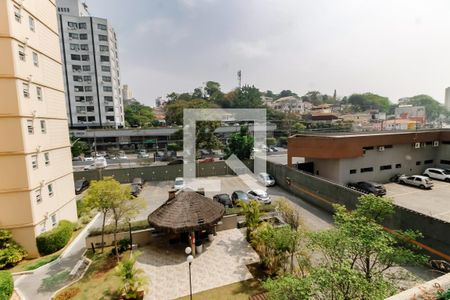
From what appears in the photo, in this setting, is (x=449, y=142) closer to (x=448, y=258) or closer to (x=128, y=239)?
(x=448, y=258)

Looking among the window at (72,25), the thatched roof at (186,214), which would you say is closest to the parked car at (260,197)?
the thatched roof at (186,214)

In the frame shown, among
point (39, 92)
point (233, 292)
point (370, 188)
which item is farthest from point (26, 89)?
point (370, 188)

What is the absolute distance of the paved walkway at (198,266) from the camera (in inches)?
406

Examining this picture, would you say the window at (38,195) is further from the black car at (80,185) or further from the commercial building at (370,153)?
the commercial building at (370,153)

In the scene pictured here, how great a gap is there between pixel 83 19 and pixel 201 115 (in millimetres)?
43213

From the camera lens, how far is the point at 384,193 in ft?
65.8

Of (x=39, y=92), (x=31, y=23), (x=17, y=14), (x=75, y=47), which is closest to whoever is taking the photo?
(x=17, y=14)

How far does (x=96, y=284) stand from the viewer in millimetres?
10531

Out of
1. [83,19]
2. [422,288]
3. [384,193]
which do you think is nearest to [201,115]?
[384,193]

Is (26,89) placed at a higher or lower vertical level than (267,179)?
higher

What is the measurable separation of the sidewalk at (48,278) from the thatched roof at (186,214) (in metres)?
4.64

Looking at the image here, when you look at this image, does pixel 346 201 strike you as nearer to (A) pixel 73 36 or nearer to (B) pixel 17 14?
(B) pixel 17 14

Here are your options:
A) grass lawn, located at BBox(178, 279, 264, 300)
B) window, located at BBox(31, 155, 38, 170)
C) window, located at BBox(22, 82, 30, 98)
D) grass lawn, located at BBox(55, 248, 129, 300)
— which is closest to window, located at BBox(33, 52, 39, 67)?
window, located at BBox(22, 82, 30, 98)

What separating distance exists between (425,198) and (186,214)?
65.7 feet
